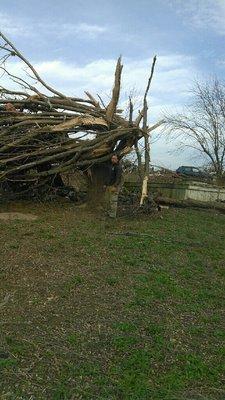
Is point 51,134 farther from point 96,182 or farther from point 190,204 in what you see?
point 190,204

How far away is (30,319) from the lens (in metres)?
3.99

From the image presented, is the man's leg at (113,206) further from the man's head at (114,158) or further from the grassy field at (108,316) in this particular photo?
the grassy field at (108,316)

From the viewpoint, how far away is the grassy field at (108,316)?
310 centimetres

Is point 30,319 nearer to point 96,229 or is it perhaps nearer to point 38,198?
point 96,229

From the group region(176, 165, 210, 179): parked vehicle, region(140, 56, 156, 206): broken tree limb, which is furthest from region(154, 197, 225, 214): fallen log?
region(176, 165, 210, 179): parked vehicle

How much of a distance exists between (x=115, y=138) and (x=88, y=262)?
411 cm

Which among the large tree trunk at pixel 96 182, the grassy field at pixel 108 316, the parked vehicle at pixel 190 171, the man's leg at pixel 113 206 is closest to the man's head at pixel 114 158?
the large tree trunk at pixel 96 182

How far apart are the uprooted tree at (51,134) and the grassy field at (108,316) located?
1.80m

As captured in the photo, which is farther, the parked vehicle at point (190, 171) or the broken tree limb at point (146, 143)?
the parked vehicle at point (190, 171)

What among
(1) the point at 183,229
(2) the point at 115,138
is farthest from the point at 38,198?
(1) the point at 183,229

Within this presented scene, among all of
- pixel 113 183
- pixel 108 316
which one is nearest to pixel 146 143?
pixel 113 183

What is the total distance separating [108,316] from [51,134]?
578cm

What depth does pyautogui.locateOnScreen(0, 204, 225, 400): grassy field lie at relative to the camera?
3.10 m

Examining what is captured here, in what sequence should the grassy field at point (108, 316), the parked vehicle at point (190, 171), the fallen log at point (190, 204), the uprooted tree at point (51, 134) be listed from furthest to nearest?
1. the parked vehicle at point (190, 171)
2. the fallen log at point (190, 204)
3. the uprooted tree at point (51, 134)
4. the grassy field at point (108, 316)
